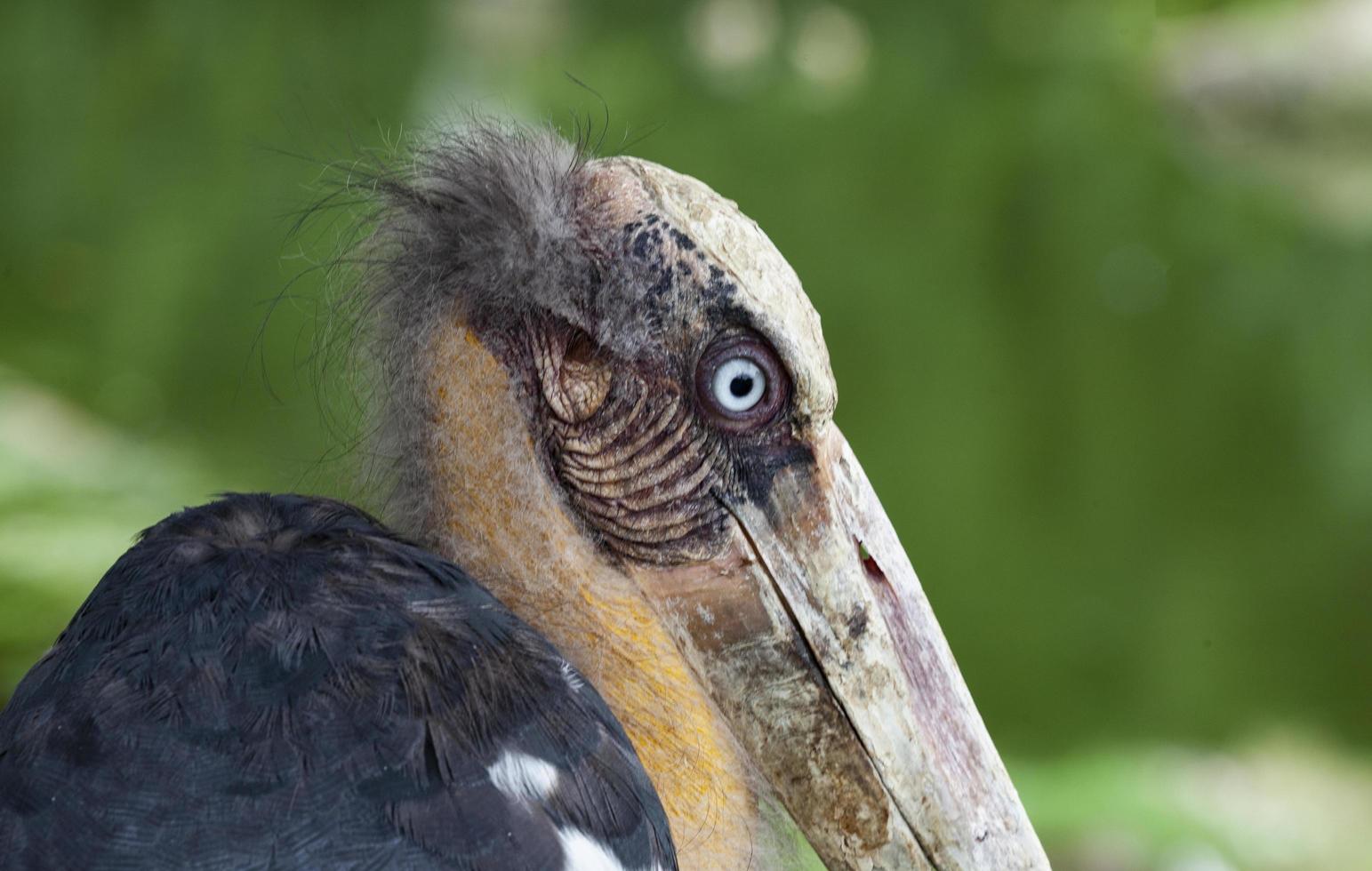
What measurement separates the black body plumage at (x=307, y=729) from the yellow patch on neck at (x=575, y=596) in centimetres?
18

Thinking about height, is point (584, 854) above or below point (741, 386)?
below

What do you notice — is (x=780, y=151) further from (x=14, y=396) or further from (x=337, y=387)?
(x=337, y=387)

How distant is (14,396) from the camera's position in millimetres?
5590

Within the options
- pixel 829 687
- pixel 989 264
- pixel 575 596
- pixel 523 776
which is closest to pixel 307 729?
pixel 523 776

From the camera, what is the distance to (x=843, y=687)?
1.66m

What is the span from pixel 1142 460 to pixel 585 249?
516 cm

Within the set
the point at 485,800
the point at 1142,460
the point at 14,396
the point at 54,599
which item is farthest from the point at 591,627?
the point at 1142,460

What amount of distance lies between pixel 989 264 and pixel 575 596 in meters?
5.49

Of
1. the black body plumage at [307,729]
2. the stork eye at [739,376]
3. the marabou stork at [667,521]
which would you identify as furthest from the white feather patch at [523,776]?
the stork eye at [739,376]

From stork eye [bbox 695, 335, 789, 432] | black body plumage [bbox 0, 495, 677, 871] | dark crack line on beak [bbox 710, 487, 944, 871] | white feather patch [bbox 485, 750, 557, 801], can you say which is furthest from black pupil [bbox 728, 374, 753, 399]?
white feather patch [bbox 485, 750, 557, 801]

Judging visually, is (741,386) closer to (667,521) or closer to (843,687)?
(667,521)

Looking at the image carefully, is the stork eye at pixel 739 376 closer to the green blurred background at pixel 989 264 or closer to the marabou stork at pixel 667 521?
the marabou stork at pixel 667 521

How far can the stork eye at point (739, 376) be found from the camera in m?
1.67

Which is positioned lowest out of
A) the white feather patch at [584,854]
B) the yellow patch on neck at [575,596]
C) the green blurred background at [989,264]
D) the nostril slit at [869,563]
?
the white feather patch at [584,854]
